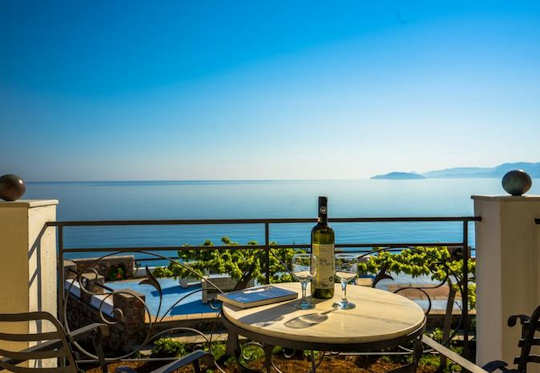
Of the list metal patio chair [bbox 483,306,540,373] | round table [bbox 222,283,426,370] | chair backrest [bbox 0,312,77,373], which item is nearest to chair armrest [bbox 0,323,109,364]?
chair backrest [bbox 0,312,77,373]

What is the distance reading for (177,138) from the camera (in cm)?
5259

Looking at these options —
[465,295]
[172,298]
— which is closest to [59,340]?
[465,295]

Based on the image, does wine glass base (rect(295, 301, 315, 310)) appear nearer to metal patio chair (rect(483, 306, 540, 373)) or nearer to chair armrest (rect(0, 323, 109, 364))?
metal patio chair (rect(483, 306, 540, 373))

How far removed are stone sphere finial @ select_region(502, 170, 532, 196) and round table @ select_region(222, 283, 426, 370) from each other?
4.23 feet

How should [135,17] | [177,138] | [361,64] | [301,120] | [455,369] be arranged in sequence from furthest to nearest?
[301,120] < [177,138] < [361,64] < [135,17] < [455,369]

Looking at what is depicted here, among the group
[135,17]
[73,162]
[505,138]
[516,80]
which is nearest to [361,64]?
[135,17]

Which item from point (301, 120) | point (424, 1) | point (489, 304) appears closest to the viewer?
point (489, 304)

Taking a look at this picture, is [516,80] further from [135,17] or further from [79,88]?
[79,88]

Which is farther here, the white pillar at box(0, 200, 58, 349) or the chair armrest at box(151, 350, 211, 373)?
the white pillar at box(0, 200, 58, 349)

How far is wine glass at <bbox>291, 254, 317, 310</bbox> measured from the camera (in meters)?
1.47

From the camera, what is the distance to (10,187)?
2234mm

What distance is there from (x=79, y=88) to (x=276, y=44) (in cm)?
2287

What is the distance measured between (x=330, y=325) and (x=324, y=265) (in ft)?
0.88

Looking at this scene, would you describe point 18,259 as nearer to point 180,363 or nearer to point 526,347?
point 180,363
